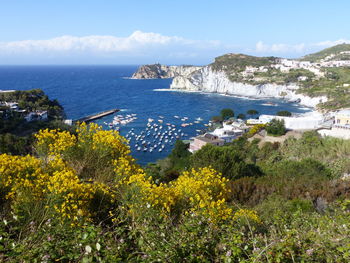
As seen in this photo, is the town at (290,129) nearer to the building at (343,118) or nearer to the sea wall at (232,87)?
the building at (343,118)

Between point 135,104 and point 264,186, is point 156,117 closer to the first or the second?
point 135,104

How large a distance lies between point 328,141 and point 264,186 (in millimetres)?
16744

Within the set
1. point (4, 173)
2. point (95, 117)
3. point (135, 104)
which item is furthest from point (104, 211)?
point (135, 104)

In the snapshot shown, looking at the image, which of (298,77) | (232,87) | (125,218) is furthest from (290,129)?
(298,77)

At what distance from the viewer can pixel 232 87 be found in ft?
325

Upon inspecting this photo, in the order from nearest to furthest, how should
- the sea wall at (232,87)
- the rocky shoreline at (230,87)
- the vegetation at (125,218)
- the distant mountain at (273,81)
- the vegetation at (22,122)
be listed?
the vegetation at (125,218) < the vegetation at (22,122) < the distant mountain at (273,81) < the rocky shoreline at (230,87) < the sea wall at (232,87)

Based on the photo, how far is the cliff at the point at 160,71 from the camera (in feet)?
525

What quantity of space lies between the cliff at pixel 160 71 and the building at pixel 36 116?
371ft

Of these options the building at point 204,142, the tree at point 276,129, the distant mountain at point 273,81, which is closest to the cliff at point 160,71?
the distant mountain at point 273,81

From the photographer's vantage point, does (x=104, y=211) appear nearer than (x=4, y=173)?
No

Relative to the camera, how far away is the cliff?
160 metres

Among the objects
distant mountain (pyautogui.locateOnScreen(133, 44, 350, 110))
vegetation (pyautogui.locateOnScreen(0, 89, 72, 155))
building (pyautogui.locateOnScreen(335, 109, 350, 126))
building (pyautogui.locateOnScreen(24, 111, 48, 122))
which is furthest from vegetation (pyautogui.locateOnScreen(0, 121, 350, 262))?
distant mountain (pyautogui.locateOnScreen(133, 44, 350, 110))

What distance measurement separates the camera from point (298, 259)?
10.3 feet

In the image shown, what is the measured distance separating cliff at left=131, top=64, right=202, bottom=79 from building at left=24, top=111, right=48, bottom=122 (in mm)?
113148
